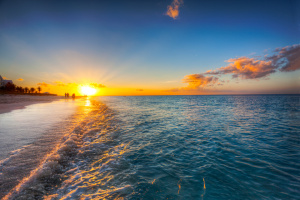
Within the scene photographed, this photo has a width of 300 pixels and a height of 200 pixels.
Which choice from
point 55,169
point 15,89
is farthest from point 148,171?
point 15,89

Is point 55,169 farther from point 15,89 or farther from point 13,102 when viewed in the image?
point 15,89

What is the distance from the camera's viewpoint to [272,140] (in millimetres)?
10477

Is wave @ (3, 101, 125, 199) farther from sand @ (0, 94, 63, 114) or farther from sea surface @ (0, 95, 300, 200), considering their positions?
sand @ (0, 94, 63, 114)

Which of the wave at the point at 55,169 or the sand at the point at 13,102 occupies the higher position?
the sand at the point at 13,102

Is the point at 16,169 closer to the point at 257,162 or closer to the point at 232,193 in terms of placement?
the point at 232,193

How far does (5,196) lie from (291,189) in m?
9.60

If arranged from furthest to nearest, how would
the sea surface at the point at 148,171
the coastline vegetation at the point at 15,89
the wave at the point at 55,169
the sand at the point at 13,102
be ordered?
the coastline vegetation at the point at 15,89
the sand at the point at 13,102
the sea surface at the point at 148,171
the wave at the point at 55,169

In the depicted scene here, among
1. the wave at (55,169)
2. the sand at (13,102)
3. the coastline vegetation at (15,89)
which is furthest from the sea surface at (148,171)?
the coastline vegetation at (15,89)

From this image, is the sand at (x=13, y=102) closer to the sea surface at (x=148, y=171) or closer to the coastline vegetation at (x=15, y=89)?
the sea surface at (x=148, y=171)

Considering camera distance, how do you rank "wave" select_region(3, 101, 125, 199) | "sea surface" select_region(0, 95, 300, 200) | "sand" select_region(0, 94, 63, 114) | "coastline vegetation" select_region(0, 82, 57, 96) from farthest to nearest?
"coastline vegetation" select_region(0, 82, 57, 96)
"sand" select_region(0, 94, 63, 114)
"sea surface" select_region(0, 95, 300, 200)
"wave" select_region(3, 101, 125, 199)

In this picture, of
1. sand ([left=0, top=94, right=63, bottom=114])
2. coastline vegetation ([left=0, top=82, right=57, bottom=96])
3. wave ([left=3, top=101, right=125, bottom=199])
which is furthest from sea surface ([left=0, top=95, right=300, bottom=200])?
coastline vegetation ([left=0, top=82, right=57, bottom=96])

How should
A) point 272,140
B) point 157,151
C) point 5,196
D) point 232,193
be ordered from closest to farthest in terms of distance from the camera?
point 5,196 → point 232,193 → point 157,151 → point 272,140

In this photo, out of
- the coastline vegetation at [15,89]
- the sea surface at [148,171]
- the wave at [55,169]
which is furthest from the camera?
the coastline vegetation at [15,89]

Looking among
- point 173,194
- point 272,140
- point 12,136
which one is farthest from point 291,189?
point 12,136
